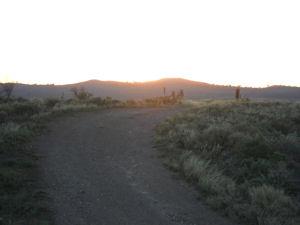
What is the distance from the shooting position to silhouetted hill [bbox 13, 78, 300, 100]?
11638 cm

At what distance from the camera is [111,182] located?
16016 millimetres

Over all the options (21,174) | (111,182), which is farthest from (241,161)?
(21,174)

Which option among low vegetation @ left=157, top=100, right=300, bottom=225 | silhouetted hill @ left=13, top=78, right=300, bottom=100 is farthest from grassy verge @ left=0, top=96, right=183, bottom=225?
silhouetted hill @ left=13, top=78, right=300, bottom=100

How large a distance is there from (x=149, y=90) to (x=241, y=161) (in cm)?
10580

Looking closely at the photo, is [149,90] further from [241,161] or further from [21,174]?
[21,174]

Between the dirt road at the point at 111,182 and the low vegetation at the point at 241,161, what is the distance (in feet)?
2.27

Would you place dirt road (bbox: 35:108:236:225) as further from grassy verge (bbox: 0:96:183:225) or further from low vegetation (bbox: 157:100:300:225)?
low vegetation (bbox: 157:100:300:225)

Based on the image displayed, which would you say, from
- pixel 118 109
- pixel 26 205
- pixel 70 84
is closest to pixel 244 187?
pixel 26 205

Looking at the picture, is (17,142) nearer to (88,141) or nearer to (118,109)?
(88,141)

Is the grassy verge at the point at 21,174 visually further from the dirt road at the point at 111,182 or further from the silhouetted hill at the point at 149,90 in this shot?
the silhouetted hill at the point at 149,90

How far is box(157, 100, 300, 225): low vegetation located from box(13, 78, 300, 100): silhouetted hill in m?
84.1

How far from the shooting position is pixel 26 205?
1301cm

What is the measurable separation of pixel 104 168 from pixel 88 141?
4.90 metres

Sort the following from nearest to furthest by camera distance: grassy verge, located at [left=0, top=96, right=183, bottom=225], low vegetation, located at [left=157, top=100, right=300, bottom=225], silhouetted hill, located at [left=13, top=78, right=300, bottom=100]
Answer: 1. grassy verge, located at [left=0, top=96, right=183, bottom=225]
2. low vegetation, located at [left=157, top=100, right=300, bottom=225]
3. silhouetted hill, located at [left=13, top=78, right=300, bottom=100]
